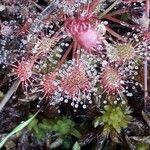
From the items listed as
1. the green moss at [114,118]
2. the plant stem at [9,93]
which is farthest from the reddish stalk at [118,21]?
the plant stem at [9,93]

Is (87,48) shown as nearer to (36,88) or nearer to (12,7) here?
(36,88)

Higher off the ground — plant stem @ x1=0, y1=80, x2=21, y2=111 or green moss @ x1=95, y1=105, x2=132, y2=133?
plant stem @ x1=0, y1=80, x2=21, y2=111

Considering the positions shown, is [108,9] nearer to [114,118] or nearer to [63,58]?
[63,58]

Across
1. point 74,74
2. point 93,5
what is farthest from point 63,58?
point 93,5

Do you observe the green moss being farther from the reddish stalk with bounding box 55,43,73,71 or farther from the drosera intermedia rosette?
the reddish stalk with bounding box 55,43,73,71

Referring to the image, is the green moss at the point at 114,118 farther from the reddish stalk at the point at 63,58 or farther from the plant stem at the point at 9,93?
the plant stem at the point at 9,93

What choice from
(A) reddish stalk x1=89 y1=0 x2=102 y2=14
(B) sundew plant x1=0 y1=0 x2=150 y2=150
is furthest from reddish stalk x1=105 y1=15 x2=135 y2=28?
(A) reddish stalk x1=89 y1=0 x2=102 y2=14

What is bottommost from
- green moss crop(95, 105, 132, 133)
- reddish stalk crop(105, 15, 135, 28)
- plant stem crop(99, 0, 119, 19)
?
green moss crop(95, 105, 132, 133)

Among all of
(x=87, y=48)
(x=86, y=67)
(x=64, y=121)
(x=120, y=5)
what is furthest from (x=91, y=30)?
(x=64, y=121)
